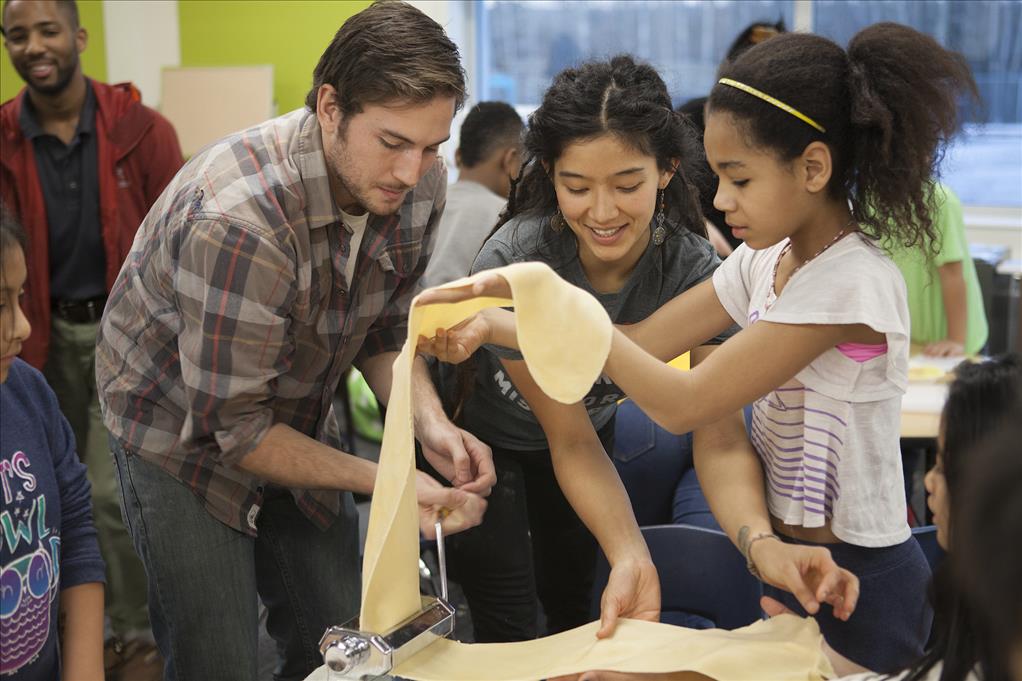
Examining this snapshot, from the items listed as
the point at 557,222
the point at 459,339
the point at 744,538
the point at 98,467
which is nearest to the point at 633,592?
the point at 744,538

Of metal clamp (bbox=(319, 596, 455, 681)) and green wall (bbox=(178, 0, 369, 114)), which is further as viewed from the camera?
green wall (bbox=(178, 0, 369, 114))

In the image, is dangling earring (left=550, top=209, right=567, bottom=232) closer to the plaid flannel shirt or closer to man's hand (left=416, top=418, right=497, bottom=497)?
the plaid flannel shirt

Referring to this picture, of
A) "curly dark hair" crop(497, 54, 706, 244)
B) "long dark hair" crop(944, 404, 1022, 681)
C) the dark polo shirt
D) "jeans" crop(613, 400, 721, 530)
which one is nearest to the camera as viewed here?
"long dark hair" crop(944, 404, 1022, 681)

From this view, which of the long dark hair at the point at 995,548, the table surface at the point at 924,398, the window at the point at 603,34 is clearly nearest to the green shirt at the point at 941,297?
the table surface at the point at 924,398

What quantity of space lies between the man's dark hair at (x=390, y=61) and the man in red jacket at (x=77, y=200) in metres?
1.60

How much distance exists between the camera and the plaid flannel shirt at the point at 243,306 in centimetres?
140

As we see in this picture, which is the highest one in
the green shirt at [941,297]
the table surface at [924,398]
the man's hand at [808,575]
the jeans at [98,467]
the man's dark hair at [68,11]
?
the man's dark hair at [68,11]

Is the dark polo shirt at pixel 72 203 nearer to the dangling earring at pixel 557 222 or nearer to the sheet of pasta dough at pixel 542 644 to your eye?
the dangling earring at pixel 557 222

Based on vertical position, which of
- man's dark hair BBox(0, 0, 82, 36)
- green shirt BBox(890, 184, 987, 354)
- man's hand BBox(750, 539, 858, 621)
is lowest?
green shirt BBox(890, 184, 987, 354)

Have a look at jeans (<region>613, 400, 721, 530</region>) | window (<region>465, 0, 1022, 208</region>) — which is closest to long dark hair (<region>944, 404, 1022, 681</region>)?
jeans (<region>613, 400, 721, 530</region>)

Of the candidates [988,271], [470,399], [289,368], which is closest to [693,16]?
[988,271]

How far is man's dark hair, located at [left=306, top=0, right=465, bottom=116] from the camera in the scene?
1.43 metres

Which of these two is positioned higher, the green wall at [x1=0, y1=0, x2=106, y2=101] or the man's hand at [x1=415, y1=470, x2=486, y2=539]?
the green wall at [x1=0, y1=0, x2=106, y2=101]

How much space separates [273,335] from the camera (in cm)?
143
